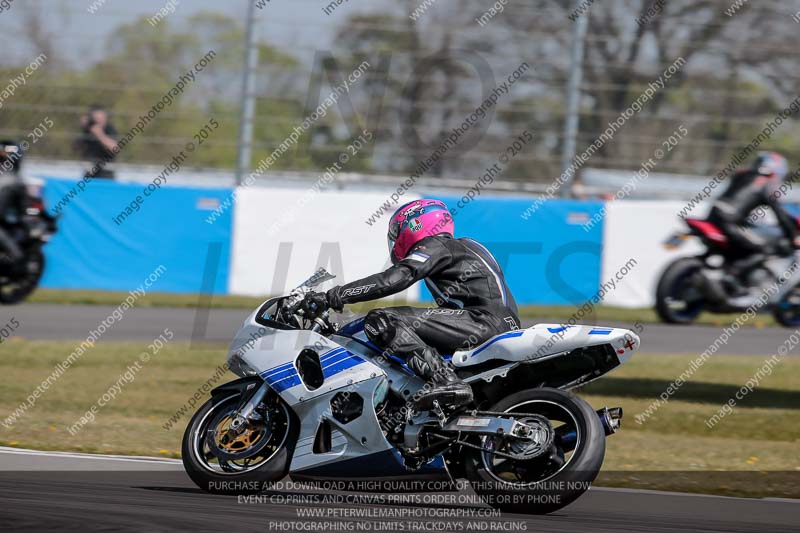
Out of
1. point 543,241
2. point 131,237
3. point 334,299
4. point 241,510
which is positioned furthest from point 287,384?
point 543,241

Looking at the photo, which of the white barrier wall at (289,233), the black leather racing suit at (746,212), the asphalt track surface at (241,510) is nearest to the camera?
the asphalt track surface at (241,510)

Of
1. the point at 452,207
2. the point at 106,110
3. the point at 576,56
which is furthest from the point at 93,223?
the point at 576,56

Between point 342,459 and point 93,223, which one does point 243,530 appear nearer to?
point 342,459

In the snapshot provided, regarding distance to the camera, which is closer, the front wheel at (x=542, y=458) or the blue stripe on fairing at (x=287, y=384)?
the front wheel at (x=542, y=458)

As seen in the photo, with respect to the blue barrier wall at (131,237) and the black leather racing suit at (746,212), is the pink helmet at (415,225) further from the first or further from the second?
the blue barrier wall at (131,237)

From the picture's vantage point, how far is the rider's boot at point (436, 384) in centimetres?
610

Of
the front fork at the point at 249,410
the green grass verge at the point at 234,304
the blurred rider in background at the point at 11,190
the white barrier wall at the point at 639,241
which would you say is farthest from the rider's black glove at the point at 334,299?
the white barrier wall at the point at 639,241

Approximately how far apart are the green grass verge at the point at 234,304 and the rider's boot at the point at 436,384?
9961mm

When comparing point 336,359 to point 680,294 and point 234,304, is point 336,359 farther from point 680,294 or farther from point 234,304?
point 234,304

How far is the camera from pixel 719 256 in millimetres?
16125

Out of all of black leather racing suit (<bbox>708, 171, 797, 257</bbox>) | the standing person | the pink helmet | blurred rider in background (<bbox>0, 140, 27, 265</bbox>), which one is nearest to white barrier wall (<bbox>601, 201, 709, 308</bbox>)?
black leather racing suit (<bbox>708, 171, 797, 257</bbox>)

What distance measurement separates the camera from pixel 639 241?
58.9 feet

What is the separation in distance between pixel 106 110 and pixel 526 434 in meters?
13.6

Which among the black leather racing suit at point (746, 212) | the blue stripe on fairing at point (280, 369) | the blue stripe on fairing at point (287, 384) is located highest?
the blue stripe on fairing at point (280, 369)
